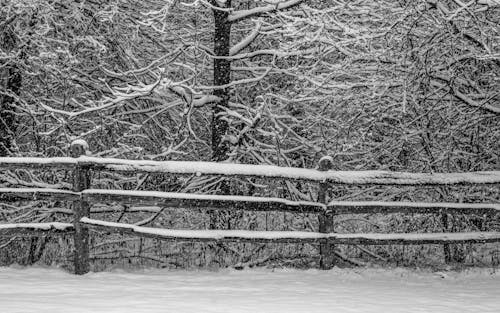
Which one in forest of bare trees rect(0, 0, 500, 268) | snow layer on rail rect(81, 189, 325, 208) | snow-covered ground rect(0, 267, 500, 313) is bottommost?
snow-covered ground rect(0, 267, 500, 313)

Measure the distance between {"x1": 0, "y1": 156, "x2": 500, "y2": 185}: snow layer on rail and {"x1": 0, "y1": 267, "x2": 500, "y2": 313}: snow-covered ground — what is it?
120 cm

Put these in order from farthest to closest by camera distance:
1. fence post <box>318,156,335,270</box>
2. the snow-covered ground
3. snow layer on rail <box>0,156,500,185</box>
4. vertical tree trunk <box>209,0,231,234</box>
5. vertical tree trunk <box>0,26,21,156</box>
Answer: vertical tree trunk <box>209,0,231,234</box> < vertical tree trunk <box>0,26,21,156</box> < fence post <box>318,156,335,270</box> < snow layer on rail <box>0,156,500,185</box> < the snow-covered ground

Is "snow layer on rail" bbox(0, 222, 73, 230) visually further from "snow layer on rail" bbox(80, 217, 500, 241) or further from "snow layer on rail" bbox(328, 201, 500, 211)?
"snow layer on rail" bbox(328, 201, 500, 211)

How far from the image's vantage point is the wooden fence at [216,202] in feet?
Answer: 23.1

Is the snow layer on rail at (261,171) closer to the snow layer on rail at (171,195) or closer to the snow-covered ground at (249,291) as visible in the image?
the snow layer on rail at (171,195)

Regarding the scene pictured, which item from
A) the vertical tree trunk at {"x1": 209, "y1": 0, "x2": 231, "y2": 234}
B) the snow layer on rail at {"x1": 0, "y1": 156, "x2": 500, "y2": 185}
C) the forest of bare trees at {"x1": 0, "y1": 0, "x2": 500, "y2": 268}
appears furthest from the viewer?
the vertical tree trunk at {"x1": 209, "y1": 0, "x2": 231, "y2": 234}

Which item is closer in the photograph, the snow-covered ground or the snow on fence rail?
the snow-covered ground

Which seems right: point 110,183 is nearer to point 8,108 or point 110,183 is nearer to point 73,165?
point 8,108

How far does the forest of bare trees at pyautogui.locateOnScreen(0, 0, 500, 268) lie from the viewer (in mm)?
8891

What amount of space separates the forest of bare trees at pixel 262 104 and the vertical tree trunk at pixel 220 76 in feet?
0.08

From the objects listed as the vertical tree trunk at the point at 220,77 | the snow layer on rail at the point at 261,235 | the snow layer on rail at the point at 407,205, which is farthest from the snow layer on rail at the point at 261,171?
the vertical tree trunk at the point at 220,77

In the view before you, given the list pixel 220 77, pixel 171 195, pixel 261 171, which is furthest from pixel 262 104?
pixel 171 195

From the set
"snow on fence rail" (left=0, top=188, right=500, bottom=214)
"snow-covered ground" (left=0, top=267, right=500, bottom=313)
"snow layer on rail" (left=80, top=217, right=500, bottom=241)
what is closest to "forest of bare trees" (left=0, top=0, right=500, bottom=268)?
"snow layer on rail" (left=80, top=217, right=500, bottom=241)

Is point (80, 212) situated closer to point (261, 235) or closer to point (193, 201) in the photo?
point (193, 201)
